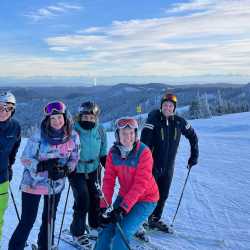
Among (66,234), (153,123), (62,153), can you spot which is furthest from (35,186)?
(153,123)

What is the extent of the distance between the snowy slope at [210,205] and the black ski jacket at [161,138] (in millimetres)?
938

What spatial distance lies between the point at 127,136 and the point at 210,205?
3536 millimetres

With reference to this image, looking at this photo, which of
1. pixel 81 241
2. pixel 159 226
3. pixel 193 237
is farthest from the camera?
pixel 159 226

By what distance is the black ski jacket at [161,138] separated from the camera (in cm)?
546

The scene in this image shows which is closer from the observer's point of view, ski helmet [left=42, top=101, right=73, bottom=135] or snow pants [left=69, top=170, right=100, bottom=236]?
ski helmet [left=42, top=101, right=73, bottom=135]

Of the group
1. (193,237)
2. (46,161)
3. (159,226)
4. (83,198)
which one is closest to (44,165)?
(46,161)

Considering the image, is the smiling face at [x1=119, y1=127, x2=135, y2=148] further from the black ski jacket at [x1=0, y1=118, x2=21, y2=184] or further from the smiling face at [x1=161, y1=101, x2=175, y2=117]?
the smiling face at [x1=161, y1=101, x2=175, y2=117]

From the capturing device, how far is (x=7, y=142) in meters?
4.23

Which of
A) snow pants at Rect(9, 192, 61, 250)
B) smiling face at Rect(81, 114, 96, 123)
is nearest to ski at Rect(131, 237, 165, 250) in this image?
snow pants at Rect(9, 192, 61, 250)

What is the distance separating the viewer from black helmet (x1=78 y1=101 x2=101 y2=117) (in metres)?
4.82

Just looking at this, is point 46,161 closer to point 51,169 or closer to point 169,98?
point 51,169

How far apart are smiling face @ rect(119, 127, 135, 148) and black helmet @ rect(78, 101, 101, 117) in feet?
2.48

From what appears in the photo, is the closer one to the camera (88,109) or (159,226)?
(88,109)

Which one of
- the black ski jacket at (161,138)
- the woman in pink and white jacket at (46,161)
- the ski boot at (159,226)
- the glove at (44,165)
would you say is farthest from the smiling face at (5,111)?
the ski boot at (159,226)
